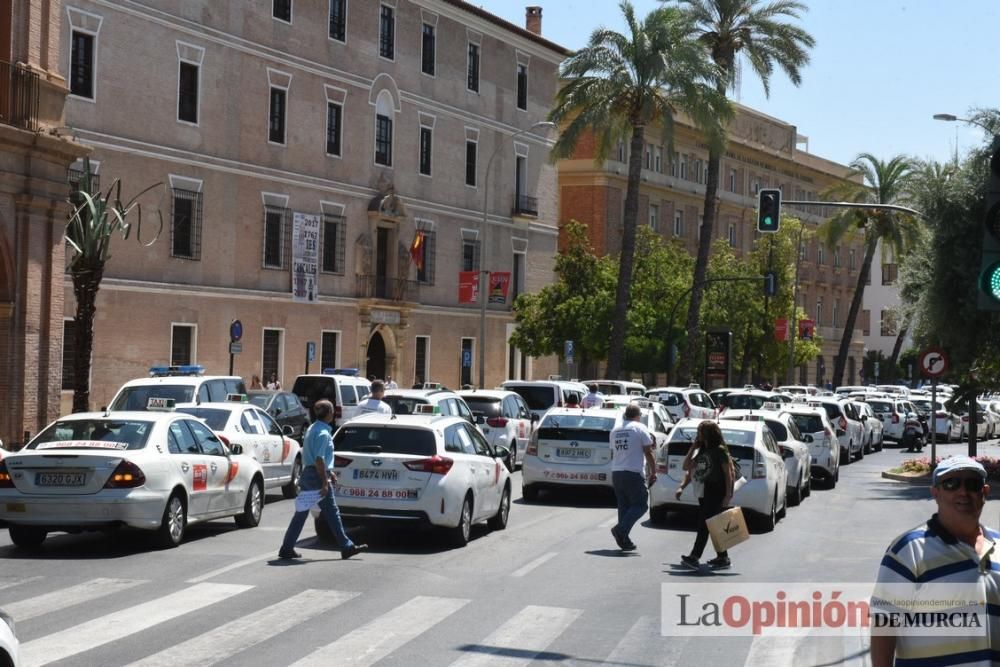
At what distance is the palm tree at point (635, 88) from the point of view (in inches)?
1783

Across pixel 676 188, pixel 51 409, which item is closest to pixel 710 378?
pixel 676 188

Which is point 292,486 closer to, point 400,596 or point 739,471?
point 739,471

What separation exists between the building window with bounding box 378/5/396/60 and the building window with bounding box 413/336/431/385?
34.9 ft

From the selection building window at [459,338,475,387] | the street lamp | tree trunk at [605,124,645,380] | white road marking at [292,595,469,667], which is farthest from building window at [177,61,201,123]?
white road marking at [292,595,469,667]

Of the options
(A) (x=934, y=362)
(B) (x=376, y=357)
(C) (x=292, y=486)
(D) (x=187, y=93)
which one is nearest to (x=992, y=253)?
(C) (x=292, y=486)

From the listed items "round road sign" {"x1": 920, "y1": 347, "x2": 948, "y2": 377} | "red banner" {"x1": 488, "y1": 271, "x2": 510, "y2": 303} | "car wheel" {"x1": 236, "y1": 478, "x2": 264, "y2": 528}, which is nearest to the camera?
"car wheel" {"x1": 236, "y1": 478, "x2": 264, "y2": 528}

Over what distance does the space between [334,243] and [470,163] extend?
904cm

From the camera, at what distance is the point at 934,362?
29406mm

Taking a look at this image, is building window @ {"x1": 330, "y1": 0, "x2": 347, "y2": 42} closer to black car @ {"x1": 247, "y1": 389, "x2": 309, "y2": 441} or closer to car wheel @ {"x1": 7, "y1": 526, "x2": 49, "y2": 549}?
black car @ {"x1": 247, "y1": 389, "x2": 309, "y2": 441}

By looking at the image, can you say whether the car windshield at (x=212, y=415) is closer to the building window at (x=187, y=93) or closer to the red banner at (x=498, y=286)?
the building window at (x=187, y=93)

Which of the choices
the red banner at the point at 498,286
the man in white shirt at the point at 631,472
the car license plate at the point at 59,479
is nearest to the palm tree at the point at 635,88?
the red banner at the point at 498,286

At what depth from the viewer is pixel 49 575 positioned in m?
13.9

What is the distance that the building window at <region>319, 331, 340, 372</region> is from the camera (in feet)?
164

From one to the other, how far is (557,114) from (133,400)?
24953 mm
